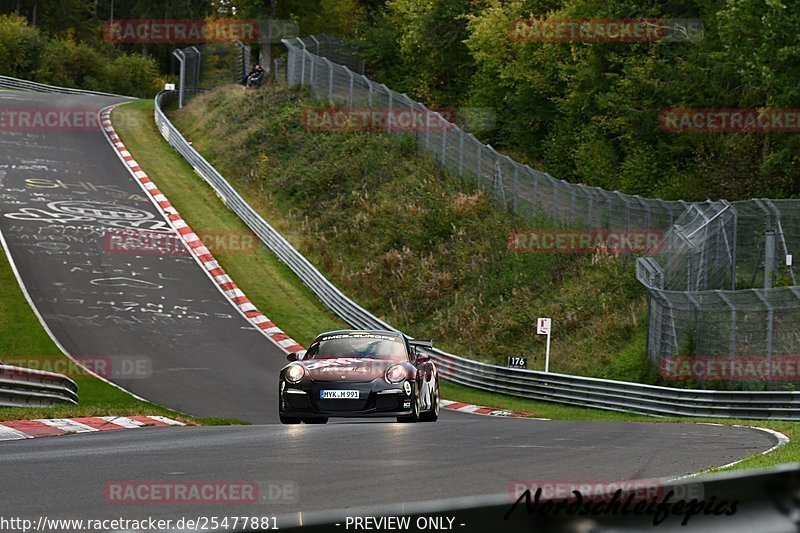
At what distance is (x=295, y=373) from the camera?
14656 mm

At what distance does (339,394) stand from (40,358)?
12232 millimetres

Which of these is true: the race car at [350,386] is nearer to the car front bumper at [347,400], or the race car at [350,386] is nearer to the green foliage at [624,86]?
the car front bumper at [347,400]

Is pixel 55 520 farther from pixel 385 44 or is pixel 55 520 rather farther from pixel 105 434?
pixel 385 44

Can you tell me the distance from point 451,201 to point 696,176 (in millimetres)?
8106

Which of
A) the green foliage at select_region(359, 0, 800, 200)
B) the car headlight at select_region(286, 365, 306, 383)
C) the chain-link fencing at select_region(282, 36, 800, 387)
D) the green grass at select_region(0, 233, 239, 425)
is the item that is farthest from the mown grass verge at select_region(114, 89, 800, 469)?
the green foliage at select_region(359, 0, 800, 200)

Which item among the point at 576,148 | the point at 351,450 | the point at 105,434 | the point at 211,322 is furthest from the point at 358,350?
the point at 576,148

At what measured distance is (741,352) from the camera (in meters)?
22.8

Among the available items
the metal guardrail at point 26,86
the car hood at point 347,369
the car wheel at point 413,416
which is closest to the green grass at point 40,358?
the car hood at point 347,369

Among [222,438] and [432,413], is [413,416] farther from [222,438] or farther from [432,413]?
[222,438]

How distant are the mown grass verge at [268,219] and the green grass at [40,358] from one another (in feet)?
23.2

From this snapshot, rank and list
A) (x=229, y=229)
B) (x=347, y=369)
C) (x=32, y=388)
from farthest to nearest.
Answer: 1. (x=229, y=229)
2. (x=32, y=388)
3. (x=347, y=369)

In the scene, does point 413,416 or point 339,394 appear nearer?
point 339,394

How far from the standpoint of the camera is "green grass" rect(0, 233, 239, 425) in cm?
1590

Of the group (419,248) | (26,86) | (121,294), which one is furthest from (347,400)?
(26,86)
